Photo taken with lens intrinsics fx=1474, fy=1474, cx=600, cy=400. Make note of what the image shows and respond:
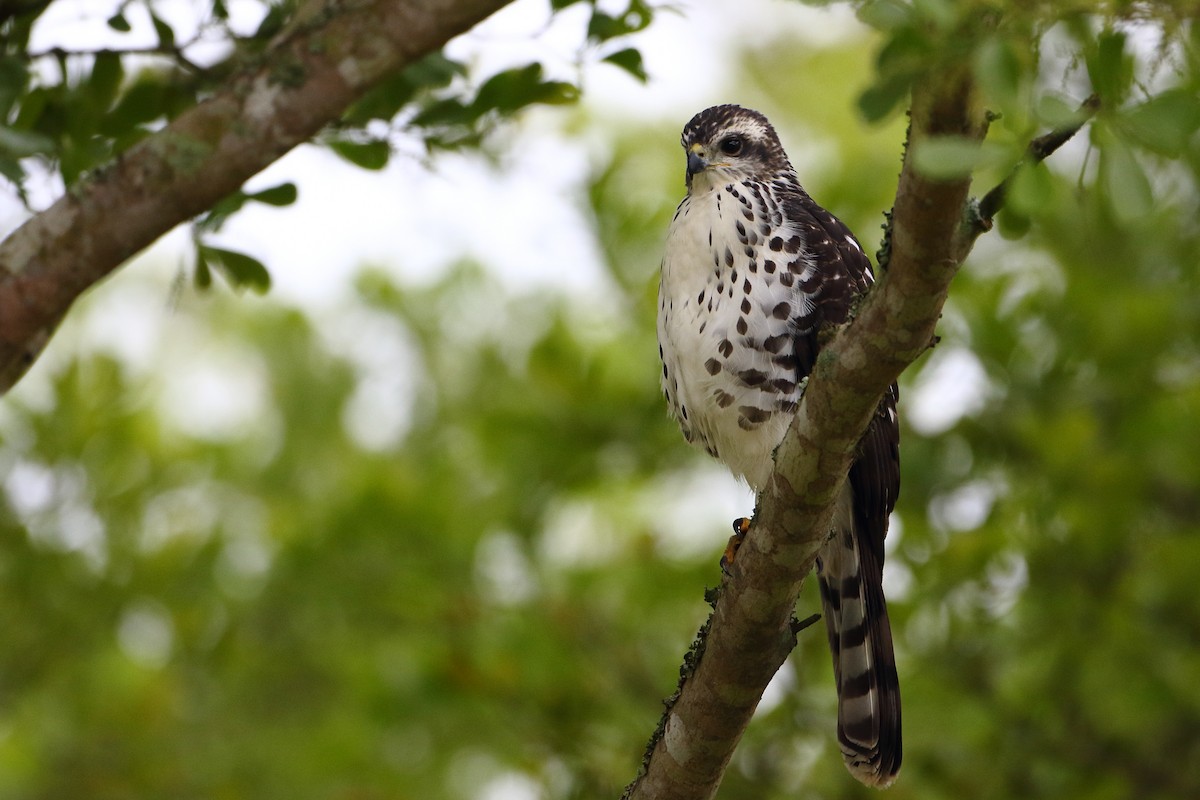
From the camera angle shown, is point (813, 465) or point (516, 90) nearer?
→ point (813, 465)

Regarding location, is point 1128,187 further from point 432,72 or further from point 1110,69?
point 432,72

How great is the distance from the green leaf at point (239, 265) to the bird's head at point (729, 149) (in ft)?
4.66

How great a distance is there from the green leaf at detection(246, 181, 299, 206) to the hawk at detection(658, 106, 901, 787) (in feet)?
3.79

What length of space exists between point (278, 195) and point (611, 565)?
3784 mm

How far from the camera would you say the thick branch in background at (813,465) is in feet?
7.57

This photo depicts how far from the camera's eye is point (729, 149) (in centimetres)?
468

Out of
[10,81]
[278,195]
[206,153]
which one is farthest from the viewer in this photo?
[278,195]

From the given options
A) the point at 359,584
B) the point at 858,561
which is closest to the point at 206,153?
the point at 858,561

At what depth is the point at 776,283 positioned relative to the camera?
4.05 m

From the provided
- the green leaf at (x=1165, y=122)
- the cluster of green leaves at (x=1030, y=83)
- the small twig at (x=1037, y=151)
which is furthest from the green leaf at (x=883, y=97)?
the green leaf at (x=1165, y=122)

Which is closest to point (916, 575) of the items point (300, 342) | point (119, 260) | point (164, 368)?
point (119, 260)

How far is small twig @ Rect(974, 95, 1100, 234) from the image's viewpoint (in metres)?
2.13

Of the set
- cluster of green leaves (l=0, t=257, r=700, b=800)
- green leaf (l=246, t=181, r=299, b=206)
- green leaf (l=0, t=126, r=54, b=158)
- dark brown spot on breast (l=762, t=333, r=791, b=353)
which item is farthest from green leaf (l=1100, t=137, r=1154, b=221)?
cluster of green leaves (l=0, t=257, r=700, b=800)

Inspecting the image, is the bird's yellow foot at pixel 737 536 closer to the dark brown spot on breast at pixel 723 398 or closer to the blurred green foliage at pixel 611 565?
the dark brown spot on breast at pixel 723 398
